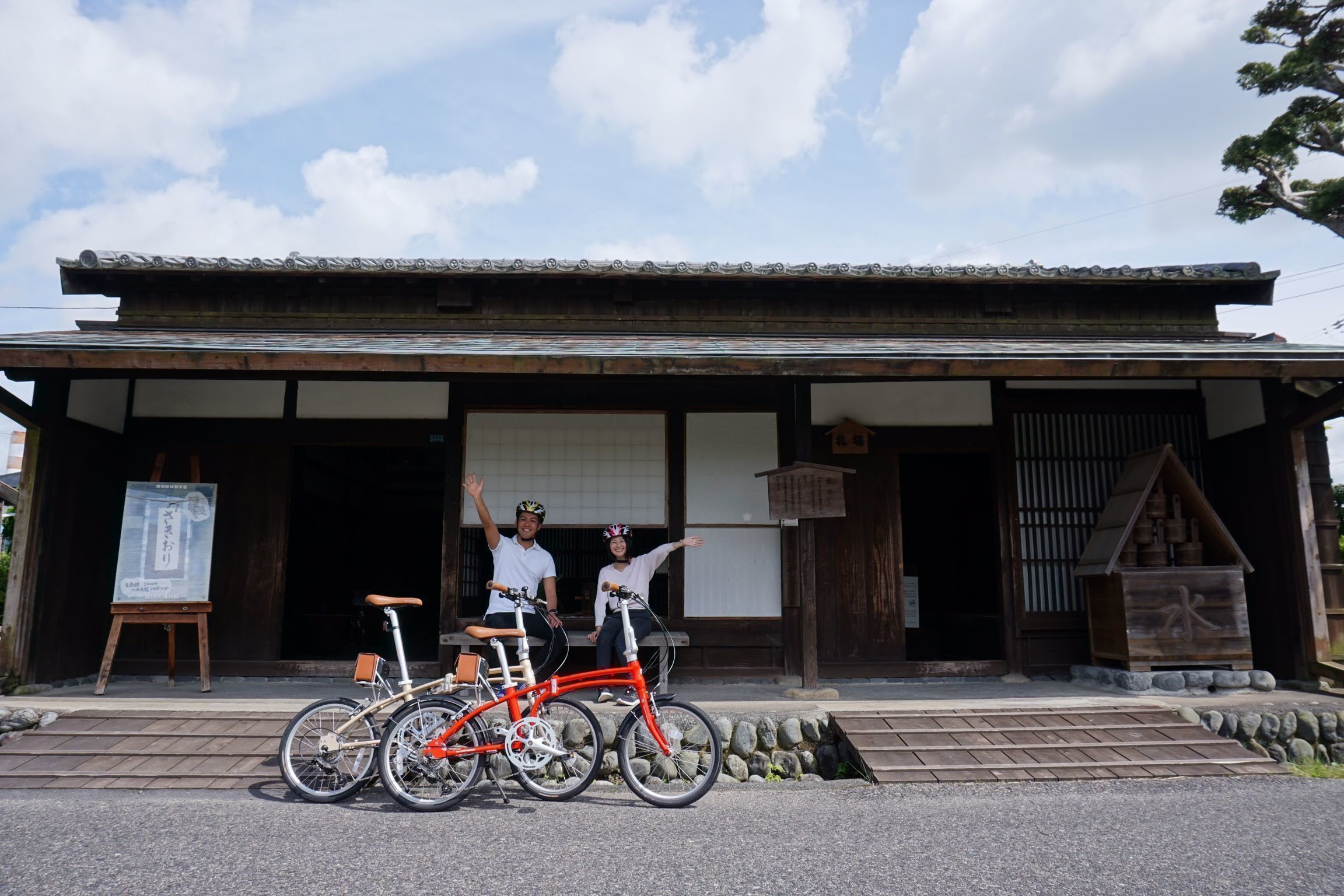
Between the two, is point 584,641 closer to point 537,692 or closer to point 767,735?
point 767,735

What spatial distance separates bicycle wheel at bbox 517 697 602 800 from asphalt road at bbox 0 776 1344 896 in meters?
0.10

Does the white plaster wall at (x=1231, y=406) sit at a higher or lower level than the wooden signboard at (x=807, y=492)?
higher

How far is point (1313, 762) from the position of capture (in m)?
5.55

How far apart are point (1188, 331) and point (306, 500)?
9656 millimetres

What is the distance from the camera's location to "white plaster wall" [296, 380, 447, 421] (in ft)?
24.4

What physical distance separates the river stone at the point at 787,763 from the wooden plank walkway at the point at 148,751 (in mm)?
3051

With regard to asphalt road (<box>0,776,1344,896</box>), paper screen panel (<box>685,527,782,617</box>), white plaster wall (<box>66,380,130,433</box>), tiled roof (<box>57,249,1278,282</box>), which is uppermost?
tiled roof (<box>57,249,1278,282</box>)

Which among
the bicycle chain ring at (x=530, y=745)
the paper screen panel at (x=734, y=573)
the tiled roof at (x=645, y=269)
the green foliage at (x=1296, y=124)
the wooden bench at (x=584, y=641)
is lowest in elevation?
the bicycle chain ring at (x=530, y=745)

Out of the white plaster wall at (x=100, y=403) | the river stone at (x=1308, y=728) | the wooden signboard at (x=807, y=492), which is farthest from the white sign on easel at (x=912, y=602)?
the white plaster wall at (x=100, y=403)

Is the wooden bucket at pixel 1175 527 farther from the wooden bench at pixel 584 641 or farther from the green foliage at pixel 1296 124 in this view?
the green foliage at pixel 1296 124

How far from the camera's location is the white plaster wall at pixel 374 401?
743 cm

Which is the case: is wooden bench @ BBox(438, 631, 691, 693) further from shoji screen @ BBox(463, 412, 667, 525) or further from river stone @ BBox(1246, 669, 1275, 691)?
river stone @ BBox(1246, 669, 1275, 691)

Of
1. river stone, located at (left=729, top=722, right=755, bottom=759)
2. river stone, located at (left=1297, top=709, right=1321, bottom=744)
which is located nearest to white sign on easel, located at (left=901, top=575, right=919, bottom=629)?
river stone, located at (left=1297, top=709, right=1321, bottom=744)

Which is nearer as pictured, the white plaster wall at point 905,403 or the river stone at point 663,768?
the river stone at point 663,768
